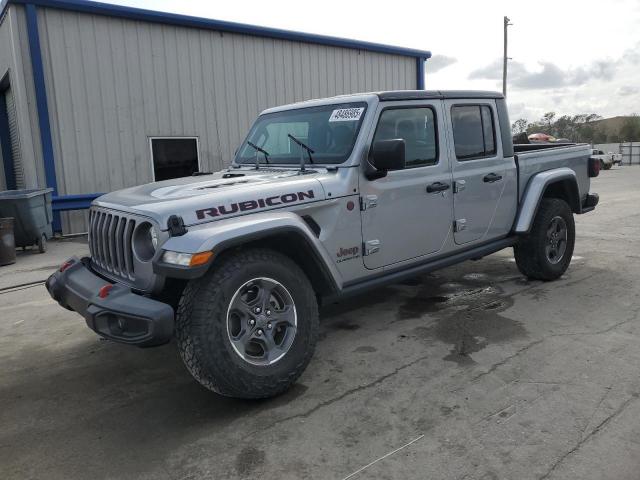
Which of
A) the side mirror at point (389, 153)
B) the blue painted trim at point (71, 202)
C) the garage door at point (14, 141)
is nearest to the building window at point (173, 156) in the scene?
the blue painted trim at point (71, 202)

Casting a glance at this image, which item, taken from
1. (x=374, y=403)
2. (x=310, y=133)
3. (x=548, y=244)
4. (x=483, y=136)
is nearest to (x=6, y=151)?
(x=310, y=133)

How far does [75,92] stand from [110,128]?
91 cm

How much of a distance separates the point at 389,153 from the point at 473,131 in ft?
5.16

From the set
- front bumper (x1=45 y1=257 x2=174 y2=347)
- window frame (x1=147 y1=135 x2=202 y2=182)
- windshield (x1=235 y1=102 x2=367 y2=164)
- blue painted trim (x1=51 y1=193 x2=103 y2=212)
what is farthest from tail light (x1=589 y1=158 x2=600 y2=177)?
blue painted trim (x1=51 y1=193 x2=103 y2=212)

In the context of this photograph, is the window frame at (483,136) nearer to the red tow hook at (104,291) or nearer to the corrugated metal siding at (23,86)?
the red tow hook at (104,291)

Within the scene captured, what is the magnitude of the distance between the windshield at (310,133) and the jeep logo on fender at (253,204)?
0.58 meters

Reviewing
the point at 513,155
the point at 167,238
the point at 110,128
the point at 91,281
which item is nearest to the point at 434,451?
the point at 167,238

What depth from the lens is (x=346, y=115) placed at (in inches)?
161

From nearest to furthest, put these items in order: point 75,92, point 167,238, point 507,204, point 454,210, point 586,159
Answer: point 167,238
point 454,210
point 507,204
point 586,159
point 75,92

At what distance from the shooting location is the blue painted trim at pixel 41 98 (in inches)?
382

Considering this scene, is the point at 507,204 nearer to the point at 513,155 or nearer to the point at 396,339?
the point at 513,155

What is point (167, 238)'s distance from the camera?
298 centimetres

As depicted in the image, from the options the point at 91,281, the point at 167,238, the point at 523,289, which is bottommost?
the point at 523,289

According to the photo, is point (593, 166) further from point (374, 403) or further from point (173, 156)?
point (173, 156)
